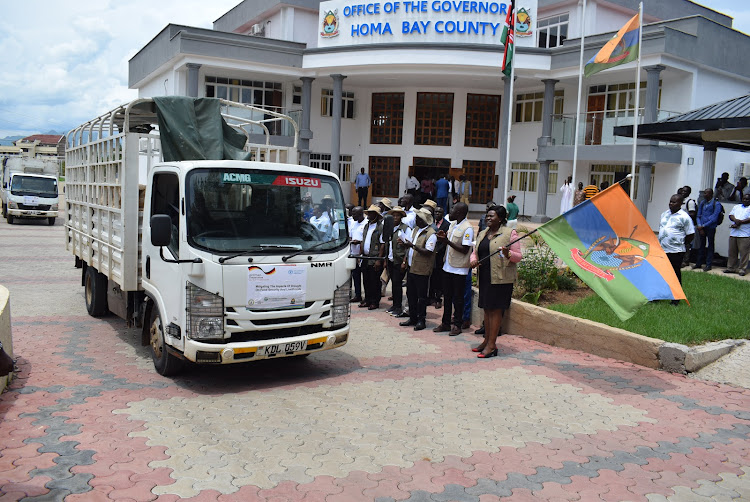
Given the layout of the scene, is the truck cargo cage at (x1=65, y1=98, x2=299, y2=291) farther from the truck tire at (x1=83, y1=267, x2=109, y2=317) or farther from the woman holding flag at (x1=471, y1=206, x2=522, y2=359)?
the woman holding flag at (x1=471, y1=206, x2=522, y2=359)

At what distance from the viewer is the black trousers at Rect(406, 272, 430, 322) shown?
30.6 feet

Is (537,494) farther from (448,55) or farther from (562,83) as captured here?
(562,83)

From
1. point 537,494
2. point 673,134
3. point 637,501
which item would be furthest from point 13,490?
point 673,134

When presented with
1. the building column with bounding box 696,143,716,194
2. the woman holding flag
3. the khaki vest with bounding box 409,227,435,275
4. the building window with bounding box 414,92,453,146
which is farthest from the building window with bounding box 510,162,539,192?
the woman holding flag

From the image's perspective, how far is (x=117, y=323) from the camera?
30.7 ft

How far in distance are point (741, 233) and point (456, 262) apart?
7.17 m

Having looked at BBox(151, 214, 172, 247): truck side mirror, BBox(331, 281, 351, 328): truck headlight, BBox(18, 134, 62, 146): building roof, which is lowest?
BBox(331, 281, 351, 328): truck headlight

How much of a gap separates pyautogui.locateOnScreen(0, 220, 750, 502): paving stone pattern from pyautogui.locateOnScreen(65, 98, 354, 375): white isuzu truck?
57 centimetres

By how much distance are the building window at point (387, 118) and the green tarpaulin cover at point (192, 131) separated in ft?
71.0

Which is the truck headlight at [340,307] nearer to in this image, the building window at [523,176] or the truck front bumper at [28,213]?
the building window at [523,176]

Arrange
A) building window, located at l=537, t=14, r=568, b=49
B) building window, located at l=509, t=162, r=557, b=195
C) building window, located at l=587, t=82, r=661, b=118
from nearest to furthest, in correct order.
Result: building window, located at l=587, t=82, r=661, b=118
building window, located at l=509, t=162, r=557, b=195
building window, located at l=537, t=14, r=568, b=49

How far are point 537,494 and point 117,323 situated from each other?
703 cm

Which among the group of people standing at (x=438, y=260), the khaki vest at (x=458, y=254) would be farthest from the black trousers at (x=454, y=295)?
the khaki vest at (x=458, y=254)

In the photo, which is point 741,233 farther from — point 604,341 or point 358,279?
point 358,279
